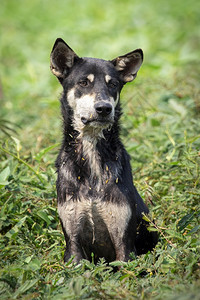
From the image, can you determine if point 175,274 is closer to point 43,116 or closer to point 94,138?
point 94,138

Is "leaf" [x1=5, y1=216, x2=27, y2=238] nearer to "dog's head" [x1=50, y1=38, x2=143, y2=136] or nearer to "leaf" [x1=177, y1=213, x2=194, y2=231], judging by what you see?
"dog's head" [x1=50, y1=38, x2=143, y2=136]

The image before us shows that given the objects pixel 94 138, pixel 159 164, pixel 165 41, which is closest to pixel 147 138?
pixel 159 164

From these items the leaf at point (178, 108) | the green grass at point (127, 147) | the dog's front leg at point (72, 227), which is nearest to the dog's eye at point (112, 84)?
the green grass at point (127, 147)

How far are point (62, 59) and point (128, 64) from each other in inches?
25.0

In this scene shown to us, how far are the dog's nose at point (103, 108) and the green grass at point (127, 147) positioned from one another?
861 mm

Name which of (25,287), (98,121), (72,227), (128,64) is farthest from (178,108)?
(25,287)

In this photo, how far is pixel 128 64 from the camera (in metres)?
4.52

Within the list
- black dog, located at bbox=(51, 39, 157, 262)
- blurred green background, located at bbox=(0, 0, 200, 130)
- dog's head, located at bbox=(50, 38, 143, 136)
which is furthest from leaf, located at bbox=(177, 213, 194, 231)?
blurred green background, located at bbox=(0, 0, 200, 130)

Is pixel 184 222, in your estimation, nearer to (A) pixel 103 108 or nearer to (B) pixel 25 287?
(A) pixel 103 108

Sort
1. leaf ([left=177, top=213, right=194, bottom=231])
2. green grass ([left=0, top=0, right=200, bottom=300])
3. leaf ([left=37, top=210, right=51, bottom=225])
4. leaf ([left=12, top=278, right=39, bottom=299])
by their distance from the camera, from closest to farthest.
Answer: leaf ([left=12, top=278, right=39, bottom=299]) → green grass ([left=0, top=0, right=200, bottom=300]) → leaf ([left=177, top=213, right=194, bottom=231]) → leaf ([left=37, top=210, right=51, bottom=225])

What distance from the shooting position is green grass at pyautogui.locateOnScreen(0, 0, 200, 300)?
10.6 ft

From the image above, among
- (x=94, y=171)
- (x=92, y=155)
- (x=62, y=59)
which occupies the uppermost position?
(x=62, y=59)

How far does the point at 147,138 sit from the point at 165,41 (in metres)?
6.35

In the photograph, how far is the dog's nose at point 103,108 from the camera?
3.93 meters
